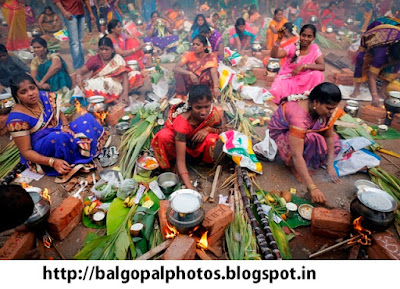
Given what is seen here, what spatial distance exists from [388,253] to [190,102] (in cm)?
221

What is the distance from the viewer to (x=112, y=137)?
4172 mm

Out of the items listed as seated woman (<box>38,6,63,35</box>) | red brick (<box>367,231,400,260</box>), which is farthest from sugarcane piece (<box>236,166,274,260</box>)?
seated woman (<box>38,6,63,35</box>)

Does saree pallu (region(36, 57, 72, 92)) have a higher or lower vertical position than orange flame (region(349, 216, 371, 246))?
higher

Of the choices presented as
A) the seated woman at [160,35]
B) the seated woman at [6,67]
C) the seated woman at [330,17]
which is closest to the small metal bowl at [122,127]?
the seated woman at [6,67]

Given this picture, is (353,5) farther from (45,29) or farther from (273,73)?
(45,29)

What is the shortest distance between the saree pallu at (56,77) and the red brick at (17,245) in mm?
3933

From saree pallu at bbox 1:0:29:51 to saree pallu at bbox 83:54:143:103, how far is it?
3990 millimetres

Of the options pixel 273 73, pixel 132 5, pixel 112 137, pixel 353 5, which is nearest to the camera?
pixel 112 137

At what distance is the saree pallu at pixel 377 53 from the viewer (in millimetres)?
4422

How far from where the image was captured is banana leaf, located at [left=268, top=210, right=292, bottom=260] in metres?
2.29

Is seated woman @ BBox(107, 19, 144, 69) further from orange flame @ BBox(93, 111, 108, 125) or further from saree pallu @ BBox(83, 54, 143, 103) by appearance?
orange flame @ BBox(93, 111, 108, 125)

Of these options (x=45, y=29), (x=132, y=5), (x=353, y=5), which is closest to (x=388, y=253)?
(x=45, y=29)

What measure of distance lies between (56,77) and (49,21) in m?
5.13

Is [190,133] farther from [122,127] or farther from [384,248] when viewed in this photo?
[384,248]
